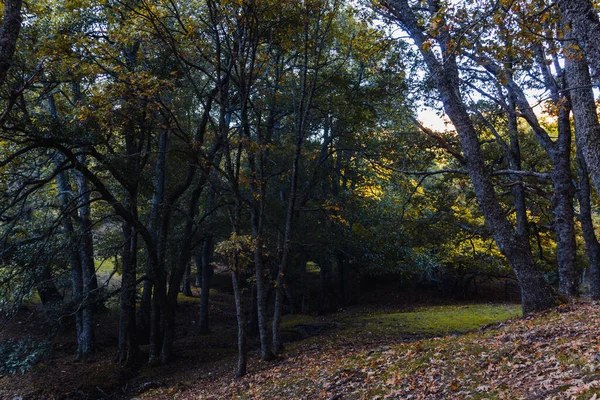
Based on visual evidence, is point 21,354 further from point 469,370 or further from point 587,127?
point 587,127

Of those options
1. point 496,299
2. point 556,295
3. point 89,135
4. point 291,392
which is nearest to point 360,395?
point 291,392

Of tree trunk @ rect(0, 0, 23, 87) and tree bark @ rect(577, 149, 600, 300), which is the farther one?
tree bark @ rect(577, 149, 600, 300)

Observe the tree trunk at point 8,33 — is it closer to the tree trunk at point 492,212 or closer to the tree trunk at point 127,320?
the tree trunk at point 492,212

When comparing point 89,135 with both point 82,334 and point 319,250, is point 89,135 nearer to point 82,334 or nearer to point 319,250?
point 82,334

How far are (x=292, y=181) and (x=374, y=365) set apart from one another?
561cm

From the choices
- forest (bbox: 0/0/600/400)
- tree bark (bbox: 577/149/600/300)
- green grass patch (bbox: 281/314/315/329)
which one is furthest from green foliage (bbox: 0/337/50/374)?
tree bark (bbox: 577/149/600/300)

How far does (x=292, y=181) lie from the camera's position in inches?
467

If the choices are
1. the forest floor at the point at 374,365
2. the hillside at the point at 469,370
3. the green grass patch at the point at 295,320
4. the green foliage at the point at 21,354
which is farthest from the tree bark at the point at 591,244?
the green foliage at the point at 21,354

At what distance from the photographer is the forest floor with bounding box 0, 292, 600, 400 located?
206 inches

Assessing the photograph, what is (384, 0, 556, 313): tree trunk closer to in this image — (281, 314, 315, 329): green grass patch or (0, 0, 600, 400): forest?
(0, 0, 600, 400): forest

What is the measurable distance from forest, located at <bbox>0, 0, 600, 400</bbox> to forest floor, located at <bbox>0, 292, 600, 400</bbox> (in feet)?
0.17

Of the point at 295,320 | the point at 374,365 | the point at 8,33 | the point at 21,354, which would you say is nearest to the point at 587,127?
the point at 374,365

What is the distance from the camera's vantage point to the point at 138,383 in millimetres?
12312

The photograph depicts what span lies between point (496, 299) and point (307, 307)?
11450 millimetres
